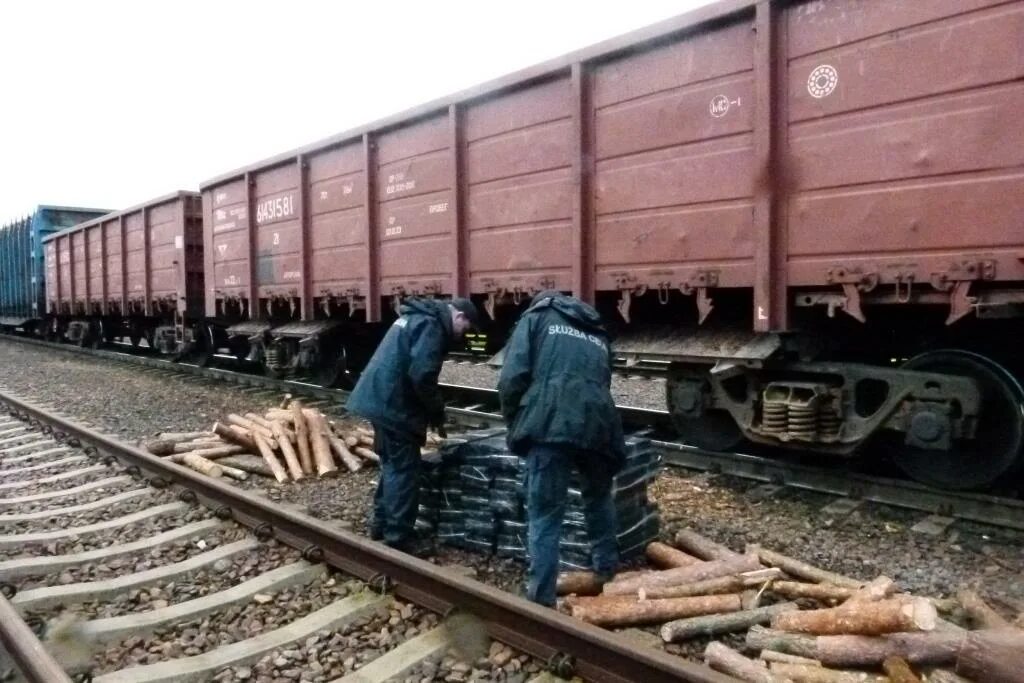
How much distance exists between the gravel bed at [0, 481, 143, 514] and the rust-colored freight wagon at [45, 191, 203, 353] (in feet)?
28.2

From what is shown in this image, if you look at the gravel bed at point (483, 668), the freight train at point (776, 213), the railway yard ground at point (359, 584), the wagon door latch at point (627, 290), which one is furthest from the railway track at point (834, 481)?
the gravel bed at point (483, 668)

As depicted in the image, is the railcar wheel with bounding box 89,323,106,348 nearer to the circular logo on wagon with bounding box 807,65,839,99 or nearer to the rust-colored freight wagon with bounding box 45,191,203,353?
the rust-colored freight wagon with bounding box 45,191,203,353

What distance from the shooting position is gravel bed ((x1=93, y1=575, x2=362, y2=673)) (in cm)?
341

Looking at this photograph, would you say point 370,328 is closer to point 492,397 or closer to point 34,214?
point 492,397

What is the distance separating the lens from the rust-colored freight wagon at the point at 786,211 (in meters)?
4.55

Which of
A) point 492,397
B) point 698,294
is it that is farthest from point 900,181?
point 492,397

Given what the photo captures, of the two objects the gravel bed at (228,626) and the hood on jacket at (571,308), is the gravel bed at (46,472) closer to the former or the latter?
the gravel bed at (228,626)

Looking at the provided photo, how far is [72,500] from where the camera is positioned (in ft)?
19.5

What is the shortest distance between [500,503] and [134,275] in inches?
568

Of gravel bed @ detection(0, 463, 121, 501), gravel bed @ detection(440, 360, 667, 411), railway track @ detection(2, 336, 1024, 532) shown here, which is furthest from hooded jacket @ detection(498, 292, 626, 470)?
gravel bed @ detection(440, 360, 667, 411)

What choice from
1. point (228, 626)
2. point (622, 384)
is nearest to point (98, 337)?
point (622, 384)

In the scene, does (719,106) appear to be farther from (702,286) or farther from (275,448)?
(275,448)

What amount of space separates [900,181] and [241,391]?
31.1ft

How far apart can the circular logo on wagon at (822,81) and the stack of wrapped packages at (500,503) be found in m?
2.54
